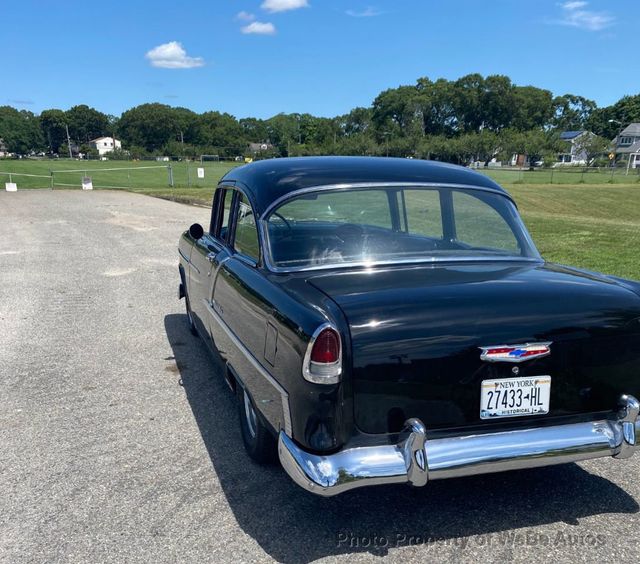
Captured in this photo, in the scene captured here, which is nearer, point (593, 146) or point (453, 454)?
point (453, 454)

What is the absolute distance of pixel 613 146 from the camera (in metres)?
82.6

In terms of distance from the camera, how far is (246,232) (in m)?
3.55

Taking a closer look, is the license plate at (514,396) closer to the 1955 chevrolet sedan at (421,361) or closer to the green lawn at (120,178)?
the 1955 chevrolet sedan at (421,361)

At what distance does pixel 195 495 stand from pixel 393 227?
7.17 feet

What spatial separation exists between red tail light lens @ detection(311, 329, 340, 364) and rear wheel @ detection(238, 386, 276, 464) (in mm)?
775

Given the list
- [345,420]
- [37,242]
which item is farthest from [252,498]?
[37,242]

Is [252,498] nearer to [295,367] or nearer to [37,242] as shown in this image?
[295,367]

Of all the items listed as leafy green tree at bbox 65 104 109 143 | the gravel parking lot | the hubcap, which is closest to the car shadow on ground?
the gravel parking lot

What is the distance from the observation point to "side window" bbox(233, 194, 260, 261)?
3.32 metres

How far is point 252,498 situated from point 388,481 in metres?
0.93

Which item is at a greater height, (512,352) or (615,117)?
(615,117)

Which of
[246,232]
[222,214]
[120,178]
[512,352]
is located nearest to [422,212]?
[246,232]

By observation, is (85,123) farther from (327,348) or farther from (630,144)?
(327,348)

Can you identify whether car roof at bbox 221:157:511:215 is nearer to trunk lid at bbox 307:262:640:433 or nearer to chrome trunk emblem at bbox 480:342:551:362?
trunk lid at bbox 307:262:640:433
